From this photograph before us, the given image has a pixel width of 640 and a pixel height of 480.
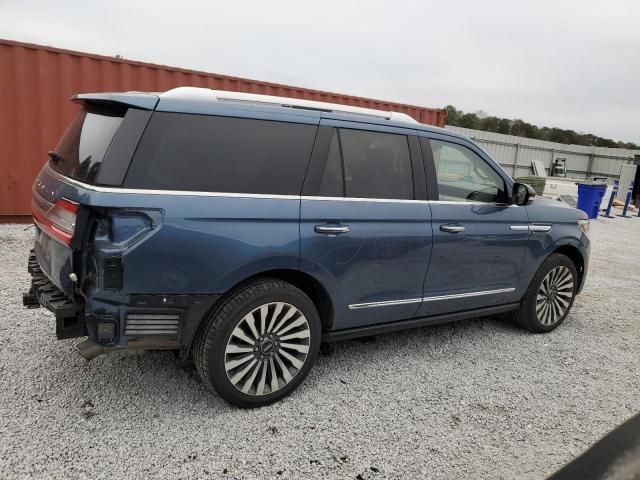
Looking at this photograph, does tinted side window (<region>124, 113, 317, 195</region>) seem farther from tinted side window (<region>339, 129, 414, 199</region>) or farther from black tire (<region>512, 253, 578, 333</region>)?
black tire (<region>512, 253, 578, 333</region>)

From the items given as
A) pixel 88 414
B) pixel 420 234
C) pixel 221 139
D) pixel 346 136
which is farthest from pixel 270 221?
pixel 88 414

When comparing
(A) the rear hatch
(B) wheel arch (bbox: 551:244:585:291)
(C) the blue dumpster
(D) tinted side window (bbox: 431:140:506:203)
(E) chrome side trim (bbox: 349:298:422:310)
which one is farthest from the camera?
(C) the blue dumpster

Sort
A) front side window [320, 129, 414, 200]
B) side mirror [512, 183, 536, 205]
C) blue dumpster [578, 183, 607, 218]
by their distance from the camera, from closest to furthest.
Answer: front side window [320, 129, 414, 200] → side mirror [512, 183, 536, 205] → blue dumpster [578, 183, 607, 218]

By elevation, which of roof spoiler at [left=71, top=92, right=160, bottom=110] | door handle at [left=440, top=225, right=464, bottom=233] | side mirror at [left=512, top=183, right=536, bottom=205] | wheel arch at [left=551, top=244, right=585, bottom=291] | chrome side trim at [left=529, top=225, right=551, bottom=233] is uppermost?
roof spoiler at [left=71, top=92, right=160, bottom=110]

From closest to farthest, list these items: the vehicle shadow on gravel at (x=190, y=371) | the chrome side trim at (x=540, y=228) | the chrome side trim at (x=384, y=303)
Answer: the vehicle shadow on gravel at (x=190, y=371) < the chrome side trim at (x=384, y=303) < the chrome side trim at (x=540, y=228)

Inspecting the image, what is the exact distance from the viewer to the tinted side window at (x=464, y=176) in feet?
12.5

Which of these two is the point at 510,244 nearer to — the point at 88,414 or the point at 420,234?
the point at 420,234

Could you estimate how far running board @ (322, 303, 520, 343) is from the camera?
3.35m

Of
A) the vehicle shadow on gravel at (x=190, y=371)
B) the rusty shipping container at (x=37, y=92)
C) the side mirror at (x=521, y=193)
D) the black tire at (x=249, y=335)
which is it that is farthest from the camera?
the rusty shipping container at (x=37, y=92)

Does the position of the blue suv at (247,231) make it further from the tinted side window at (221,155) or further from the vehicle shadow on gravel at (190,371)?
the vehicle shadow on gravel at (190,371)

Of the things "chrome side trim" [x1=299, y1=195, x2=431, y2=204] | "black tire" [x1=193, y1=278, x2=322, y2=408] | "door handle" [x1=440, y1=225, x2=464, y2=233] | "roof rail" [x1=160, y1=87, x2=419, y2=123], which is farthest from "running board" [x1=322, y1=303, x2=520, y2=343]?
"roof rail" [x1=160, y1=87, x2=419, y2=123]

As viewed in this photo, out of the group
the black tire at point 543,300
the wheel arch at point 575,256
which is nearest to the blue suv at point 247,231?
the black tire at point 543,300

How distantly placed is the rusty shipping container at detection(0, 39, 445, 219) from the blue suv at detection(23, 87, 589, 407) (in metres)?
5.26

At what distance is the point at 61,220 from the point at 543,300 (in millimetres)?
4086
